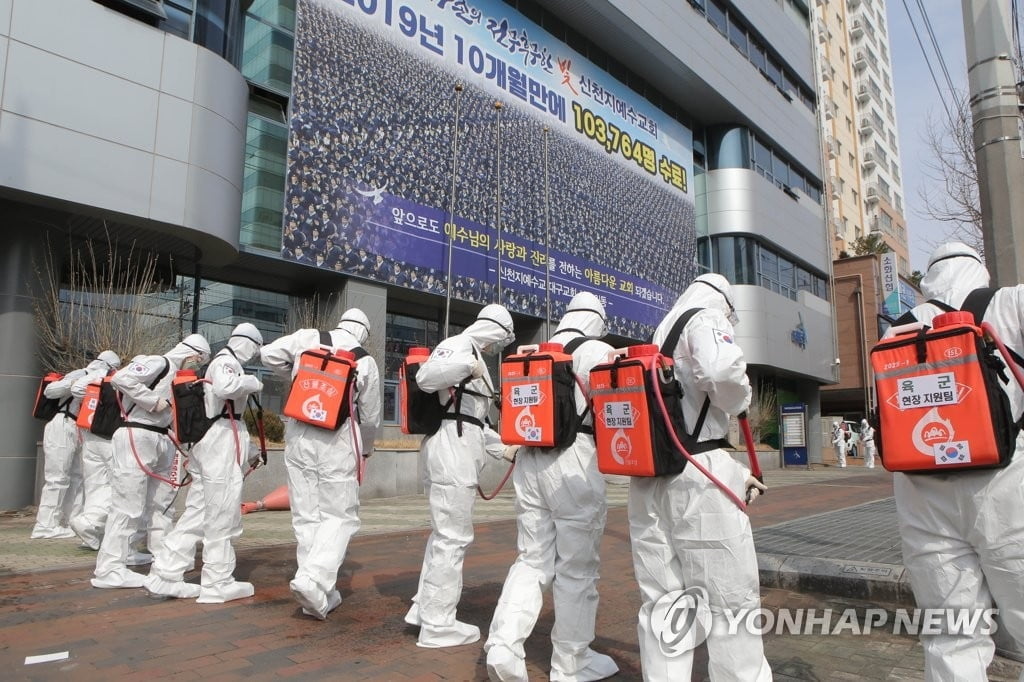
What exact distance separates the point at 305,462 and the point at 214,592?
1.32 metres

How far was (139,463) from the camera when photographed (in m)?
6.39

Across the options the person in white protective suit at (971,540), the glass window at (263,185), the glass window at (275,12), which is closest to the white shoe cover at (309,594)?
the person in white protective suit at (971,540)

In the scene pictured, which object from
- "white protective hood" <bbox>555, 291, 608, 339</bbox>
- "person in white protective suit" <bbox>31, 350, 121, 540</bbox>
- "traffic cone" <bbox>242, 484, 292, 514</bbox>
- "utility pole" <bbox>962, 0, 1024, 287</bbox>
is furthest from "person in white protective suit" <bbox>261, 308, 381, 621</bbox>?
"traffic cone" <bbox>242, 484, 292, 514</bbox>

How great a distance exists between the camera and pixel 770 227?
34.6 metres

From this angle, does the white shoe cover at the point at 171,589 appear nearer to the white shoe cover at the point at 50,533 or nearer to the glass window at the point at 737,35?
the white shoe cover at the point at 50,533

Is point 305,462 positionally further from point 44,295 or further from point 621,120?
point 621,120

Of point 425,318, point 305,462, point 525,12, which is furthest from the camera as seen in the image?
point 525,12

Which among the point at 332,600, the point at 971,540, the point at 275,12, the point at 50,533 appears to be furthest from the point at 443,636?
the point at 275,12

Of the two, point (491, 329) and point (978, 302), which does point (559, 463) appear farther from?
point (978, 302)

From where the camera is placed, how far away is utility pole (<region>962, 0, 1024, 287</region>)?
14.6 feet

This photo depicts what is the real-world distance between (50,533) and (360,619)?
635cm

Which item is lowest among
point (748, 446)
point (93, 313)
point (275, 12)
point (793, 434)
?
point (748, 446)

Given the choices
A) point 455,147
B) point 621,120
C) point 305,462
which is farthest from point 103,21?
point 621,120

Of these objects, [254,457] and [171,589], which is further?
[254,457]
